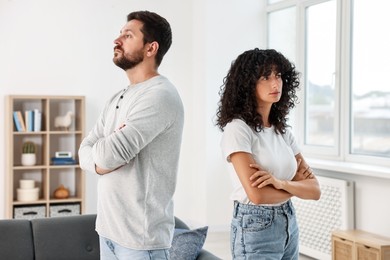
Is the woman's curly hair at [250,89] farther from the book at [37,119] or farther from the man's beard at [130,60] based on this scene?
the book at [37,119]

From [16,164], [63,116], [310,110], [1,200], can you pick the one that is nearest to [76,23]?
[63,116]

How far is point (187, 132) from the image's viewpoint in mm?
6496

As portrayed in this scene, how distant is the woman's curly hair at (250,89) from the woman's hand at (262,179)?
150mm

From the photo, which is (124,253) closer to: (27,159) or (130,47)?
(130,47)

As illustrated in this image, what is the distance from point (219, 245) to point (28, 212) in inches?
69.9

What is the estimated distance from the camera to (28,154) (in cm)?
562

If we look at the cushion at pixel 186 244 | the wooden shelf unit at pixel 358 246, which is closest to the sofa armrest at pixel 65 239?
the cushion at pixel 186 244

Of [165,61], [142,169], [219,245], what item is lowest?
[219,245]

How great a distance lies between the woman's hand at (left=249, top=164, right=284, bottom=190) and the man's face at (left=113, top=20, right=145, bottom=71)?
526mm

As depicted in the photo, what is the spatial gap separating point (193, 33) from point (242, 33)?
0.53 meters

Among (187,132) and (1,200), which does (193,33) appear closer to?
(187,132)

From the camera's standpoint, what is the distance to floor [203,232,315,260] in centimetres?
527

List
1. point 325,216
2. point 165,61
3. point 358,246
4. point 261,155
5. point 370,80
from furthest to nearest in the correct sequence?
point 165,61 < point 325,216 < point 370,80 < point 358,246 < point 261,155

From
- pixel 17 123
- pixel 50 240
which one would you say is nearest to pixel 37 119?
pixel 17 123
